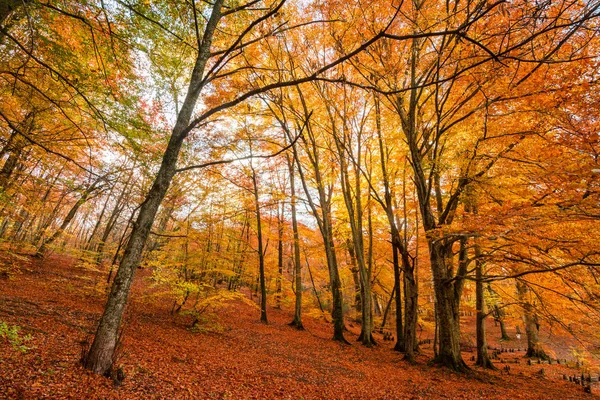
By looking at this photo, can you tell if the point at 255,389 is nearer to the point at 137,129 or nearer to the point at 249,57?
the point at 137,129

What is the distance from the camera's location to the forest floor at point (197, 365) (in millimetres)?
3684

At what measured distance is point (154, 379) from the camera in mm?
4422

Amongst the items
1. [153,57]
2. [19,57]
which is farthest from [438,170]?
[19,57]

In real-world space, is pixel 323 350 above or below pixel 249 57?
below

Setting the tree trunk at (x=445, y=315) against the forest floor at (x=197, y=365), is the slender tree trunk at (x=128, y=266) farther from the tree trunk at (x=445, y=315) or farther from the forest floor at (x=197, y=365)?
the tree trunk at (x=445, y=315)

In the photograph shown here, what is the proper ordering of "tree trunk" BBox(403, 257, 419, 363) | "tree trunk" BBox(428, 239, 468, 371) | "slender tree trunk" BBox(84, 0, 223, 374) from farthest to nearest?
"tree trunk" BBox(403, 257, 419, 363) → "tree trunk" BBox(428, 239, 468, 371) → "slender tree trunk" BBox(84, 0, 223, 374)

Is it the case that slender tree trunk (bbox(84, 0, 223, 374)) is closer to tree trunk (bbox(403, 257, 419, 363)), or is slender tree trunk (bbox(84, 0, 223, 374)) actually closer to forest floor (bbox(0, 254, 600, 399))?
forest floor (bbox(0, 254, 600, 399))

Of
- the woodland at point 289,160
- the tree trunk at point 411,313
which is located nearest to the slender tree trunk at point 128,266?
the woodland at point 289,160

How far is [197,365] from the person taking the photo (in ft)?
19.1

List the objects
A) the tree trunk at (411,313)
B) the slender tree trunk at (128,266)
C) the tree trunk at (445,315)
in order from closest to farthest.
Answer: the slender tree trunk at (128,266) → the tree trunk at (445,315) → the tree trunk at (411,313)

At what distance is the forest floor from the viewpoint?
145 inches

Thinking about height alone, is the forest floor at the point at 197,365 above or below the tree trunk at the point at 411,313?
below

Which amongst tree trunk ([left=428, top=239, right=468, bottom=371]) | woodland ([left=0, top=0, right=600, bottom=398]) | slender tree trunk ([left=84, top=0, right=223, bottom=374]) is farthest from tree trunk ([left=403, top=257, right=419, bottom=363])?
slender tree trunk ([left=84, top=0, right=223, bottom=374])

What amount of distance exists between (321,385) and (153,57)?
7.69m
